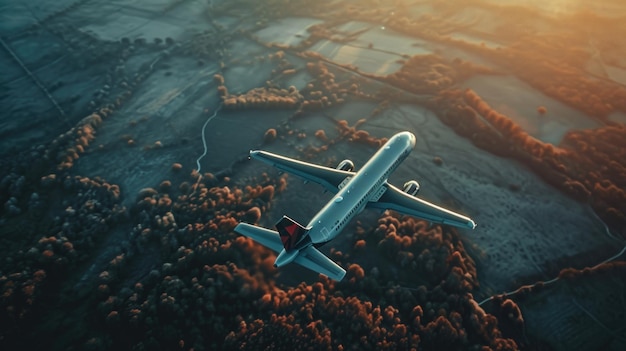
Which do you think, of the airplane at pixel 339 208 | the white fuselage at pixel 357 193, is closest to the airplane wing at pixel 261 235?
the airplane at pixel 339 208

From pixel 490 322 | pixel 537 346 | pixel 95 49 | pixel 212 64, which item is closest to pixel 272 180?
pixel 490 322

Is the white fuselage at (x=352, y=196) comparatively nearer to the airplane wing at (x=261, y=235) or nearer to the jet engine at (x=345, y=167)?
the airplane wing at (x=261, y=235)

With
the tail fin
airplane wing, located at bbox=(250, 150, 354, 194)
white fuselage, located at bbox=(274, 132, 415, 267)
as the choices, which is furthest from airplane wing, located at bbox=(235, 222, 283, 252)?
airplane wing, located at bbox=(250, 150, 354, 194)

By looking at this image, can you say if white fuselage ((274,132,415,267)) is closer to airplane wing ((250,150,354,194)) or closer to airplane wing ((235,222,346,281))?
airplane wing ((235,222,346,281))

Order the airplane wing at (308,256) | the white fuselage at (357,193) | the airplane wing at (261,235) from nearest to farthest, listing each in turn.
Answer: the airplane wing at (308,256)
the airplane wing at (261,235)
the white fuselage at (357,193)

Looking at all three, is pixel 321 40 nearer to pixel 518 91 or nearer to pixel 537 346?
pixel 518 91
